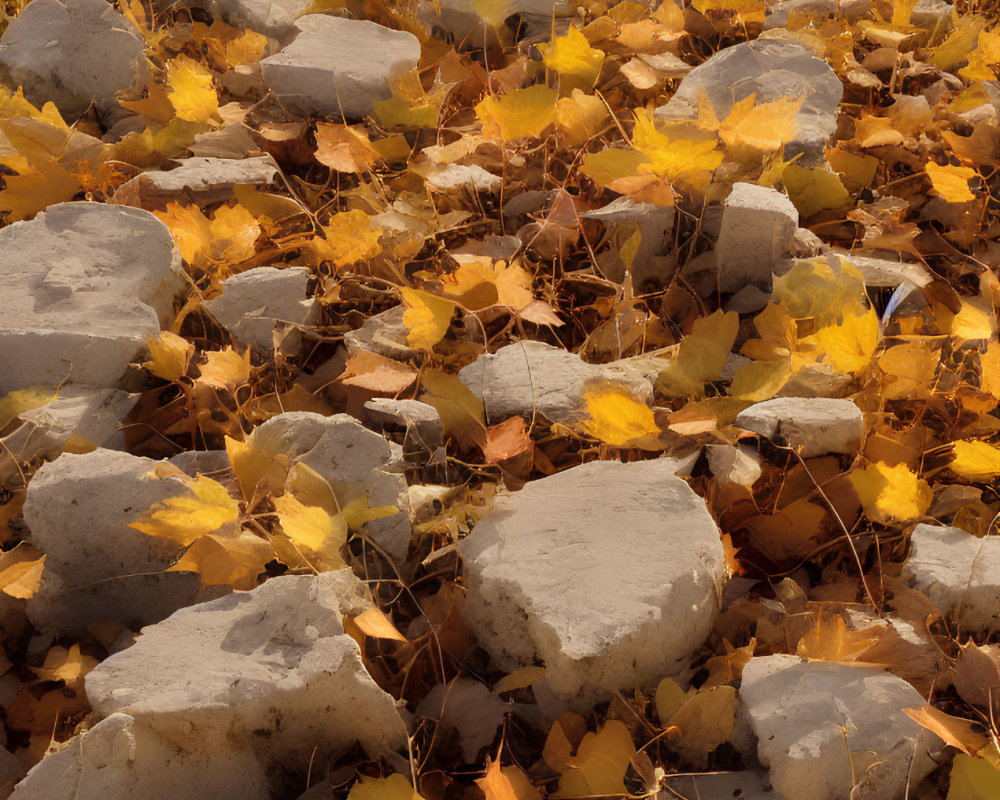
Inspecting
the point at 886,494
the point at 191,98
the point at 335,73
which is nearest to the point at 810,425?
the point at 886,494

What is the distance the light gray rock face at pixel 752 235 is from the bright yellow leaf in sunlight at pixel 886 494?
491 mm

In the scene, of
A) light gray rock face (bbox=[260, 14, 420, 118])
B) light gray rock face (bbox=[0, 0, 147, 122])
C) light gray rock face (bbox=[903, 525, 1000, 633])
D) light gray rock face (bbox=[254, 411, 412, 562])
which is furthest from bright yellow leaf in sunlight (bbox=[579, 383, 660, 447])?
light gray rock face (bbox=[0, 0, 147, 122])

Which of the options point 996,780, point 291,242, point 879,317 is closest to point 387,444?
point 291,242

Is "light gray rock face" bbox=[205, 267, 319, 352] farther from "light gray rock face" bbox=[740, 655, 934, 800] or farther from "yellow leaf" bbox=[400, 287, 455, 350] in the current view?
"light gray rock face" bbox=[740, 655, 934, 800]

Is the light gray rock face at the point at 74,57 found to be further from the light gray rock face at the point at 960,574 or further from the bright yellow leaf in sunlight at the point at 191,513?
the light gray rock face at the point at 960,574

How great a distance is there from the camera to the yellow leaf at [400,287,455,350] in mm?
1479

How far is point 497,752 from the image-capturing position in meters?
1.05

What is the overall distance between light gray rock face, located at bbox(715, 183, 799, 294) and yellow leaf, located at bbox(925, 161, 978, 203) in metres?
0.38

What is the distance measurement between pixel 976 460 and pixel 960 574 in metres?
0.24

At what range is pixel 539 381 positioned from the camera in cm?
140

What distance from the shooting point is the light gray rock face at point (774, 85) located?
1.83m

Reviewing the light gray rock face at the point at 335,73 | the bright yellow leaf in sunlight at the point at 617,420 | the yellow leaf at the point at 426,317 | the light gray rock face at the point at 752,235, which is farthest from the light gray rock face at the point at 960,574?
the light gray rock face at the point at 335,73

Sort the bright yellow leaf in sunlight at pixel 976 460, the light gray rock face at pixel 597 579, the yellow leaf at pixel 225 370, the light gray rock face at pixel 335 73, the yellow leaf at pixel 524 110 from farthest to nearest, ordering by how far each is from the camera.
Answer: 1. the light gray rock face at pixel 335 73
2. the yellow leaf at pixel 524 110
3. the yellow leaf at pixel 225 370
4. the bright yellow leaf in sunlight at pixel 976 460
5. the light gray rock face at pixel 597 579

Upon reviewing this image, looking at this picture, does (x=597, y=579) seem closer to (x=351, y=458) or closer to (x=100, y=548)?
(x=351, y=458)
